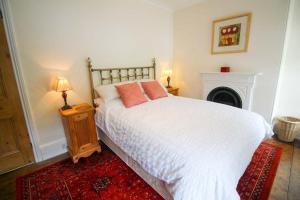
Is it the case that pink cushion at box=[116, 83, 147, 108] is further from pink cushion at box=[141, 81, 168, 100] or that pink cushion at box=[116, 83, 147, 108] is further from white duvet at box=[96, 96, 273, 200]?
pink cushion at box=[141, 81, 168, 100]

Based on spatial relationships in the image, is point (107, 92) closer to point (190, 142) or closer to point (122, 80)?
point (122, 80)

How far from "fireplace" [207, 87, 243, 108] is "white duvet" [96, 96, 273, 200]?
105cm

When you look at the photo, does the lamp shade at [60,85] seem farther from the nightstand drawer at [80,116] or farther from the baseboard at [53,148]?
the baseboard at [53,148]

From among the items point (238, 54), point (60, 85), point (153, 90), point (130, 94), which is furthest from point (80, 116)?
point (238, 54)

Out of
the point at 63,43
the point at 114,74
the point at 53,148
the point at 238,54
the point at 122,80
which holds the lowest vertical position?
the point at 53,148

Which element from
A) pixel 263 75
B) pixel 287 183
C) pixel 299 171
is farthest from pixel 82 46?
pixel 299 171

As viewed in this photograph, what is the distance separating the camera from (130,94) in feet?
7.75

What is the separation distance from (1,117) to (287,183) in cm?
356

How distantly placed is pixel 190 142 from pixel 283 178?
1.50 m

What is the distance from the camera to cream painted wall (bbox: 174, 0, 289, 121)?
8.05 feet

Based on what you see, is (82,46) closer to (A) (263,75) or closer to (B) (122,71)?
(B) (122,71)

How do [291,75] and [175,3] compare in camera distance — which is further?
[175,3]

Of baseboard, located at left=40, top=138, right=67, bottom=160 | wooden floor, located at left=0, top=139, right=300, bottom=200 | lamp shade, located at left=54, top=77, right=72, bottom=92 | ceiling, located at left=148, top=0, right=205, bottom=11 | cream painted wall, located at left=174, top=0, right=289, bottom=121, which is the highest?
ceiling, located at left=148, top=0, right=205, bottom=11

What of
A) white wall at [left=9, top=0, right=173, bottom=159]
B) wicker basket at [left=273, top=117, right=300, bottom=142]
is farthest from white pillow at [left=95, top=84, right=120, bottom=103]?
wicker basket at [left=273, top=117, right=300, bottom=142]
